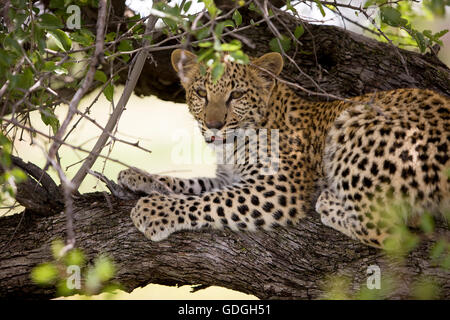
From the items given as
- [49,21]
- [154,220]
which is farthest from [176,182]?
[49,21]

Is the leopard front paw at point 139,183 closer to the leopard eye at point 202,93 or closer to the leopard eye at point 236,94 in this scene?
the leopard eye at point 202,93

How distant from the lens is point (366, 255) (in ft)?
16.6

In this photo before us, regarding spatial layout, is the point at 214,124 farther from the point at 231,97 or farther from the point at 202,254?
the point at 202,254

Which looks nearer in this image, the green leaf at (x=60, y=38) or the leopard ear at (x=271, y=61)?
the green leaf at (x=60, y=38)

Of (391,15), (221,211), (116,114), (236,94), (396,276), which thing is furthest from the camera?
(236,94)

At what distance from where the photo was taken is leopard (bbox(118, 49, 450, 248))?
5.03 metres

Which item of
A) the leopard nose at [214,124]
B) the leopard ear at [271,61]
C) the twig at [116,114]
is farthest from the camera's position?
the leopard ear at [271,61]

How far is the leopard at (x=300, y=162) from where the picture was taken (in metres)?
5.03

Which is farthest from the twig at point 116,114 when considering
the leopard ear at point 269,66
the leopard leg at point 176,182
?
the leopard ear at point 269,66

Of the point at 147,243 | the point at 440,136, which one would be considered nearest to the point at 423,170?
the point at 440,136

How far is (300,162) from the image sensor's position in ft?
19.6

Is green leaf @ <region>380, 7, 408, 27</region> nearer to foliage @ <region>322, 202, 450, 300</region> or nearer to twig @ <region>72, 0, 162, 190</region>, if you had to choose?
foliage @ <region>322, 202, 450, 300</region>

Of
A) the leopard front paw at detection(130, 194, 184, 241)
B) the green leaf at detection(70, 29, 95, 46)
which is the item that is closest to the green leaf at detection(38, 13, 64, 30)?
the green leaf at detection(70, 29, 95, 46)

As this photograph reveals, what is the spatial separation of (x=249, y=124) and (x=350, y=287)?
2.04m
